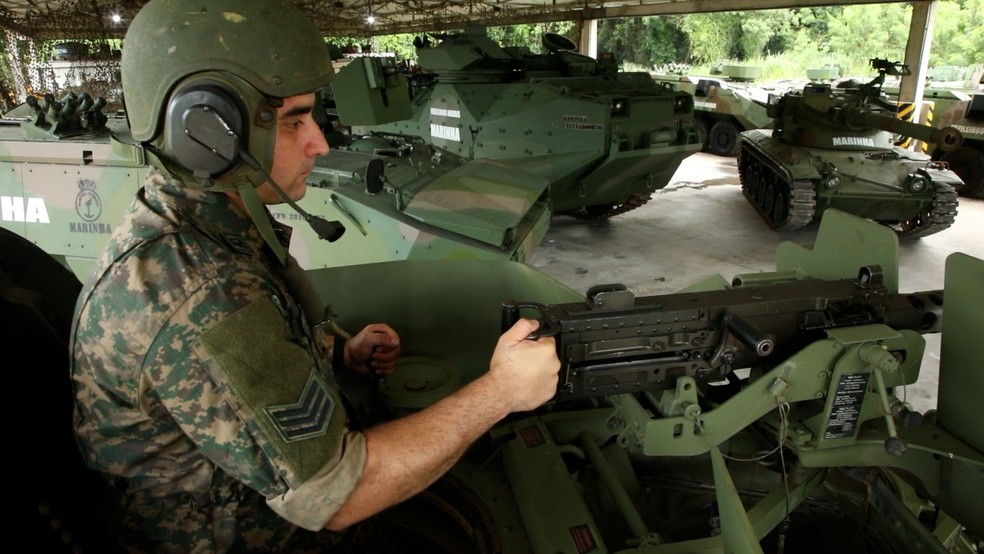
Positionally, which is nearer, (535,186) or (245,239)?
(245,239)

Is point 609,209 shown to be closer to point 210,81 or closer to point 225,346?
point 210,81

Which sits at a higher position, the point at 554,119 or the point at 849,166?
the point at 554,119

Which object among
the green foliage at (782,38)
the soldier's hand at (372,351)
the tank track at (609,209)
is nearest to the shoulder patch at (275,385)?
the soldier's hand at (372,351)

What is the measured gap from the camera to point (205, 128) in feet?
4.78

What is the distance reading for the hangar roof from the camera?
1514cm

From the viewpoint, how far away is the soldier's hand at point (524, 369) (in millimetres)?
1654

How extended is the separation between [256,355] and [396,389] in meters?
1.24

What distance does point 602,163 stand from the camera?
7828 mm

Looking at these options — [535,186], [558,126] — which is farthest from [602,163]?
[535,186]

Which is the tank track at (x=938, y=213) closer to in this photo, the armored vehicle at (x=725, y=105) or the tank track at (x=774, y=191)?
the tank track at (x=774, y=191)

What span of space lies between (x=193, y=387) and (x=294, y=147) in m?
0.61

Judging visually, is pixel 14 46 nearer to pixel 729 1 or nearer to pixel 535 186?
pixel 729 1

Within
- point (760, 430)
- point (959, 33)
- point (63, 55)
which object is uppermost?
point (63, 55)

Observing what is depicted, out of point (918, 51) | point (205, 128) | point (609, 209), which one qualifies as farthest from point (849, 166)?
point (205, 128)
